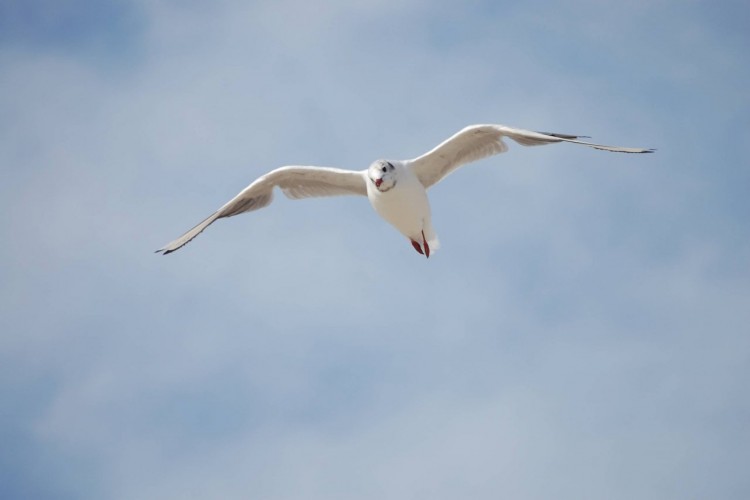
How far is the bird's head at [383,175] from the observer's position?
16.8 meters

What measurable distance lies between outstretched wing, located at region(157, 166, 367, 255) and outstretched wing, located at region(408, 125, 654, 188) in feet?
3.08

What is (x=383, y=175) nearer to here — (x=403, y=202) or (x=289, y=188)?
(x=403, y=202)

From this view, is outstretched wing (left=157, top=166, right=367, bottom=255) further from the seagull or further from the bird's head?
the bird's head

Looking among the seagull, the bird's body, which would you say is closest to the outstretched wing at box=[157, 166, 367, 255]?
the seagull

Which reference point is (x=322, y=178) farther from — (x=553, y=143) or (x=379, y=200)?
(x=553, y=143)

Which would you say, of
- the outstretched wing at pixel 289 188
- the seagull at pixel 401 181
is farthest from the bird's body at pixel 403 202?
the outstretched wing at pixel 289 188

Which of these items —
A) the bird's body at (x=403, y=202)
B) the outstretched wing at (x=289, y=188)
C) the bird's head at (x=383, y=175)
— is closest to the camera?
the bird's head at (x=383, y=175)

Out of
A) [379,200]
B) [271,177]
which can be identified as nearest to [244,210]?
[271,177]

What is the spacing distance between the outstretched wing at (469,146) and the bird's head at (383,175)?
55cm

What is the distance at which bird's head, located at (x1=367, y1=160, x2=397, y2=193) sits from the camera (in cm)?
1684

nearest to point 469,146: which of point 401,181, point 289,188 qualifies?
point 401,181

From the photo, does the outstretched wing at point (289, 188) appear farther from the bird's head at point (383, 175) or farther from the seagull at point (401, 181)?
the bird's head at point (383, 175)

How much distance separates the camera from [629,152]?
51.7ft

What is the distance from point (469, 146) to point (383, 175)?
1.37 m
